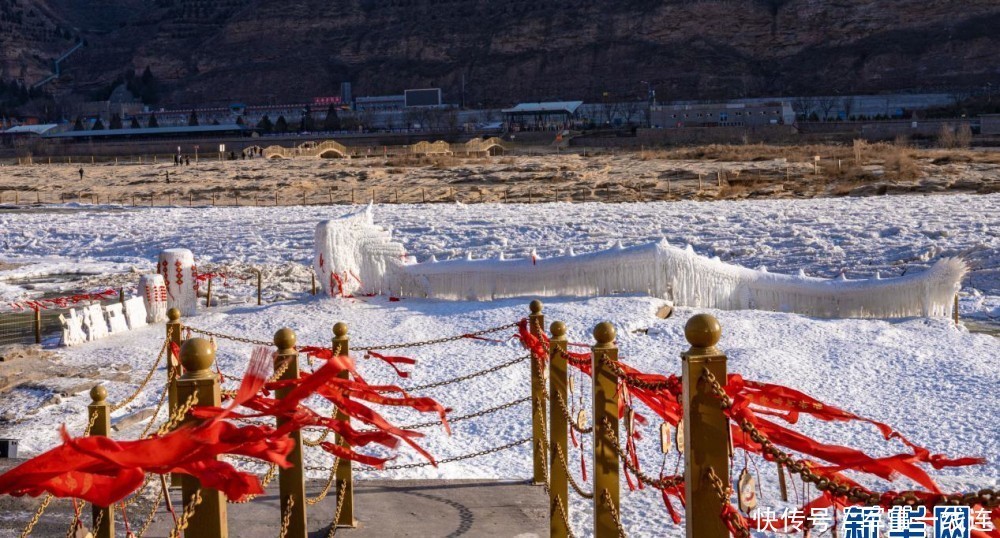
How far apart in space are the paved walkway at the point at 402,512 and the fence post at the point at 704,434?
231cm

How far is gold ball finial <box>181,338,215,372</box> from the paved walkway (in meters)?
2.23

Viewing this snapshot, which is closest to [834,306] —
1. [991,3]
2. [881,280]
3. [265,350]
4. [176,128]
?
[881,280]

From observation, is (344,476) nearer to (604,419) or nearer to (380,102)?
(604,419)

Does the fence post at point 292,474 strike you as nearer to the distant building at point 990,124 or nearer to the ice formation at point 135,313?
the ice formation at point 135,313

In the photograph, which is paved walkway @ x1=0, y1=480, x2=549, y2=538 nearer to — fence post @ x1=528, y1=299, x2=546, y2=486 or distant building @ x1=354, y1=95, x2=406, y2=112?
fence post @ x1=528, y1=299, x2=546, y2=486

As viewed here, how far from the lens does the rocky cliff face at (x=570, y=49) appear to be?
91.2 meters

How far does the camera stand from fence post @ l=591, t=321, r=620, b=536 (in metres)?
5.13

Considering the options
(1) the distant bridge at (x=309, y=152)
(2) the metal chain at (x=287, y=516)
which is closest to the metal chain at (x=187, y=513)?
(2) the metal chain at (x=287, y=516)

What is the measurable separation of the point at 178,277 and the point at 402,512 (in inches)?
298

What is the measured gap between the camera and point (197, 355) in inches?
171

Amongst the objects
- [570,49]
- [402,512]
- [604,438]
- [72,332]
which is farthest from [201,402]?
[570,49]

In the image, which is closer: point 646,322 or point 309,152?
point 646,322

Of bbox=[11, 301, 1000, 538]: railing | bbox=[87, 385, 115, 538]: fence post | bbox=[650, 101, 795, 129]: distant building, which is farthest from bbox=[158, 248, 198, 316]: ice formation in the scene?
bbox=[650, 101, 795, 129]: distant building

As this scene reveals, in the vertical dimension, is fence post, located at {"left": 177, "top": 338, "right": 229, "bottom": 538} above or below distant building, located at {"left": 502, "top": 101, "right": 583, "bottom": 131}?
below
